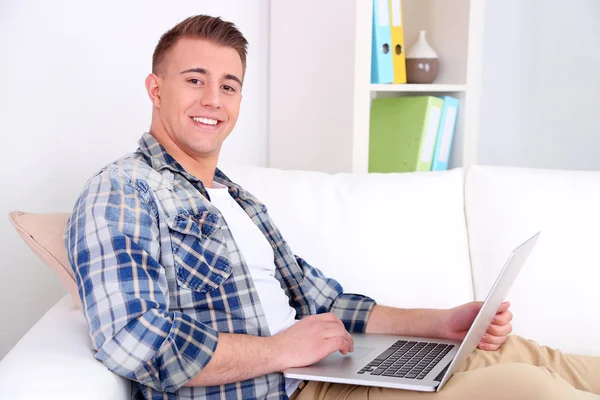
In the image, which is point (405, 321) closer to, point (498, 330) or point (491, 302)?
point (498, 330)

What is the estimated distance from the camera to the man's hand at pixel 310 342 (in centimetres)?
137

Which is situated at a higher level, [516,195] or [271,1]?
[271,1]

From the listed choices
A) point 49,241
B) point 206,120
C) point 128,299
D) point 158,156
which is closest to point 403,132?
point 206,120

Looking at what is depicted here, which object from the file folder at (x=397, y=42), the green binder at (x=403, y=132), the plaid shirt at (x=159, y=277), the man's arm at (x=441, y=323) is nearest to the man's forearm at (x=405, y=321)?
the man's arm at (x=441, y=323)

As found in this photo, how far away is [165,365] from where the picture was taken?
1.24 metres

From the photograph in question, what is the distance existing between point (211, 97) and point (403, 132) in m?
1.13

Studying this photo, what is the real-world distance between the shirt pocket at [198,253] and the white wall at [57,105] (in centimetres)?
81

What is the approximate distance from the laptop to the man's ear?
0.64m

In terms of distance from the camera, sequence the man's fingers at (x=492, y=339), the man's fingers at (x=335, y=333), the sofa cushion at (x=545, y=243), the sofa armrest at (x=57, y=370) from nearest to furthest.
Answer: the sofa armrest at (x=57, y=370)
the man's fingers at (x=335, y=333)
the man's fingers at (x=492, y=339)
the sofa cushion at (x=545, y=243)

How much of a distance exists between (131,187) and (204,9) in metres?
1.19

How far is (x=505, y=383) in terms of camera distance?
49.7 inches

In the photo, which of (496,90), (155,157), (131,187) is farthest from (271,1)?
(131,187)

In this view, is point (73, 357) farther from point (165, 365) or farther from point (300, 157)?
point (300, 157)

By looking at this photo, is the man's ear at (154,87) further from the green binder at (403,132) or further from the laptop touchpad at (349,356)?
the green binder at (403,132)
